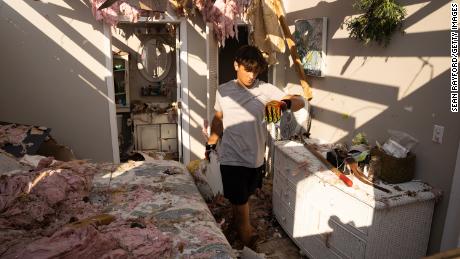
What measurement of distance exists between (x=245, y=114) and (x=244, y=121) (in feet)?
0.22

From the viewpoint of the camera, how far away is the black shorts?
3.30m

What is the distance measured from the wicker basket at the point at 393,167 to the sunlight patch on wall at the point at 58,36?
4162 mm

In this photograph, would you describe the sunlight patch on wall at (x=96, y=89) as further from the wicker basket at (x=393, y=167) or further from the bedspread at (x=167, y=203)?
the wicker basket at (x=393, y=167)

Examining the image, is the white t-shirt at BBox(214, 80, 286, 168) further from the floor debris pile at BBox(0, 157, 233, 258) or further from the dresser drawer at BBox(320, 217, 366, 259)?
the dresser drawer at BBox(320, 217, 366, 259)

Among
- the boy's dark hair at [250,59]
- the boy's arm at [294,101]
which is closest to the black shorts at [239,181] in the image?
the boy's arm at [294,101]

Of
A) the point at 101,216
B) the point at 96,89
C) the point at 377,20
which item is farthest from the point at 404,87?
the point at 96,89

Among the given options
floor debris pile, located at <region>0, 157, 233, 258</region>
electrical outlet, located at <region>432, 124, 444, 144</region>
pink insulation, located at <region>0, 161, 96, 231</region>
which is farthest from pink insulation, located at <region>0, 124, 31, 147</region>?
electrical outlet, located at <region>432, 124, 444, 144</region>

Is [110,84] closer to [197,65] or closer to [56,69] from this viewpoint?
[56,69]

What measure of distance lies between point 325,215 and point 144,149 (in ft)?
16.9

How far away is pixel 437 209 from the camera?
2891mm

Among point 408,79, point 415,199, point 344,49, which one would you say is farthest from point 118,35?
point 415,199

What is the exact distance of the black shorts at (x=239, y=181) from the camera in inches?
130

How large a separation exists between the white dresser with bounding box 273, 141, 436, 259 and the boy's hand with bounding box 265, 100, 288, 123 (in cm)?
87

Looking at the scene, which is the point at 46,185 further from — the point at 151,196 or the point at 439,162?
the point at 439,162
